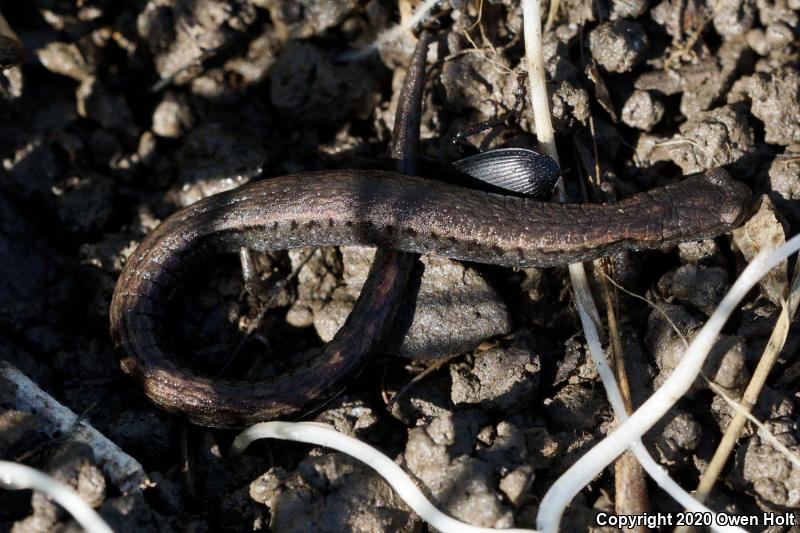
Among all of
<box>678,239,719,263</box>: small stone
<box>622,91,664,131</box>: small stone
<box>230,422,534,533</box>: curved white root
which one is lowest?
<box>230,422,534,533</box>: curved white root

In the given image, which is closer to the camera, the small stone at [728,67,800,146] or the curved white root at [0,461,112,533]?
the curved white root at [0,461,112,533]

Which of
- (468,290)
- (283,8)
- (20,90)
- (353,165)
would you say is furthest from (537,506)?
(20,90)

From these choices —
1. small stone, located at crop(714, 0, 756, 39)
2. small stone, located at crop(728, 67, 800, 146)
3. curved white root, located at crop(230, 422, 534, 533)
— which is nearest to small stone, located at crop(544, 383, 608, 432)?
curved white root, located at crop(230, 422, 534, 533)

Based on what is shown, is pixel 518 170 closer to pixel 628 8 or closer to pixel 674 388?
pixel 628 8

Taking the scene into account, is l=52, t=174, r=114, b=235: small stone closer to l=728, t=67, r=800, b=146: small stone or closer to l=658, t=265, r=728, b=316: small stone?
l=658, t=265, r=728, b=316: small stone

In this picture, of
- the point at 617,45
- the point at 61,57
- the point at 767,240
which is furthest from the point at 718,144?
the point at 61,57

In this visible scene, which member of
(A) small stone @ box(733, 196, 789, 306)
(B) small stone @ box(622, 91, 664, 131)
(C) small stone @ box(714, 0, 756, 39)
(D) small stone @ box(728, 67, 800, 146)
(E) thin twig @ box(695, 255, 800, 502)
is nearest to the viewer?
(E) thin twig @ box(695, 255, 800, 502)
